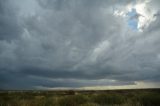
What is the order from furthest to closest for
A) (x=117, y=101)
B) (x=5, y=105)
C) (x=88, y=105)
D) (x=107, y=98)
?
1. (x=107, y=98)
2. (x=117, y=101)
3. (x=5, y=105)
4. (x=88, y=105)

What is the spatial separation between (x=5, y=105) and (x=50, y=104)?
16.4ft

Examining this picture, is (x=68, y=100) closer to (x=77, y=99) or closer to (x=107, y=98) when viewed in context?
(x=77, y=99)

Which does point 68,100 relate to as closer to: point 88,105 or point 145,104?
point 88,105

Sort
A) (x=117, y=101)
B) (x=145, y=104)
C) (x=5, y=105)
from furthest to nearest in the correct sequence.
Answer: (x=117, y=101)
(x=145, y=104)
(x=5, y=105)

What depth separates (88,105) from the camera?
24219mm

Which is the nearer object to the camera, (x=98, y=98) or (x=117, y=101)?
(x=117, y=101)

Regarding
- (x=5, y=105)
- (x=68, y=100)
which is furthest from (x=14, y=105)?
(x=68, y=100)

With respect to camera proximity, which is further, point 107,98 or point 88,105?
point 107,98

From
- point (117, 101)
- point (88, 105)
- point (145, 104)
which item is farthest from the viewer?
point (117, 101)

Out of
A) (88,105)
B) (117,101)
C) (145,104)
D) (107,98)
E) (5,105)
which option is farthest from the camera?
(107,98)

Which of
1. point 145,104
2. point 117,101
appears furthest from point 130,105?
point 117,101

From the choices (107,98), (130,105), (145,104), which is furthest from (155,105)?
(107,98)

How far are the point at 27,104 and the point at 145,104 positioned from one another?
14.0 m

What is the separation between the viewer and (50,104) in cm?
2712
